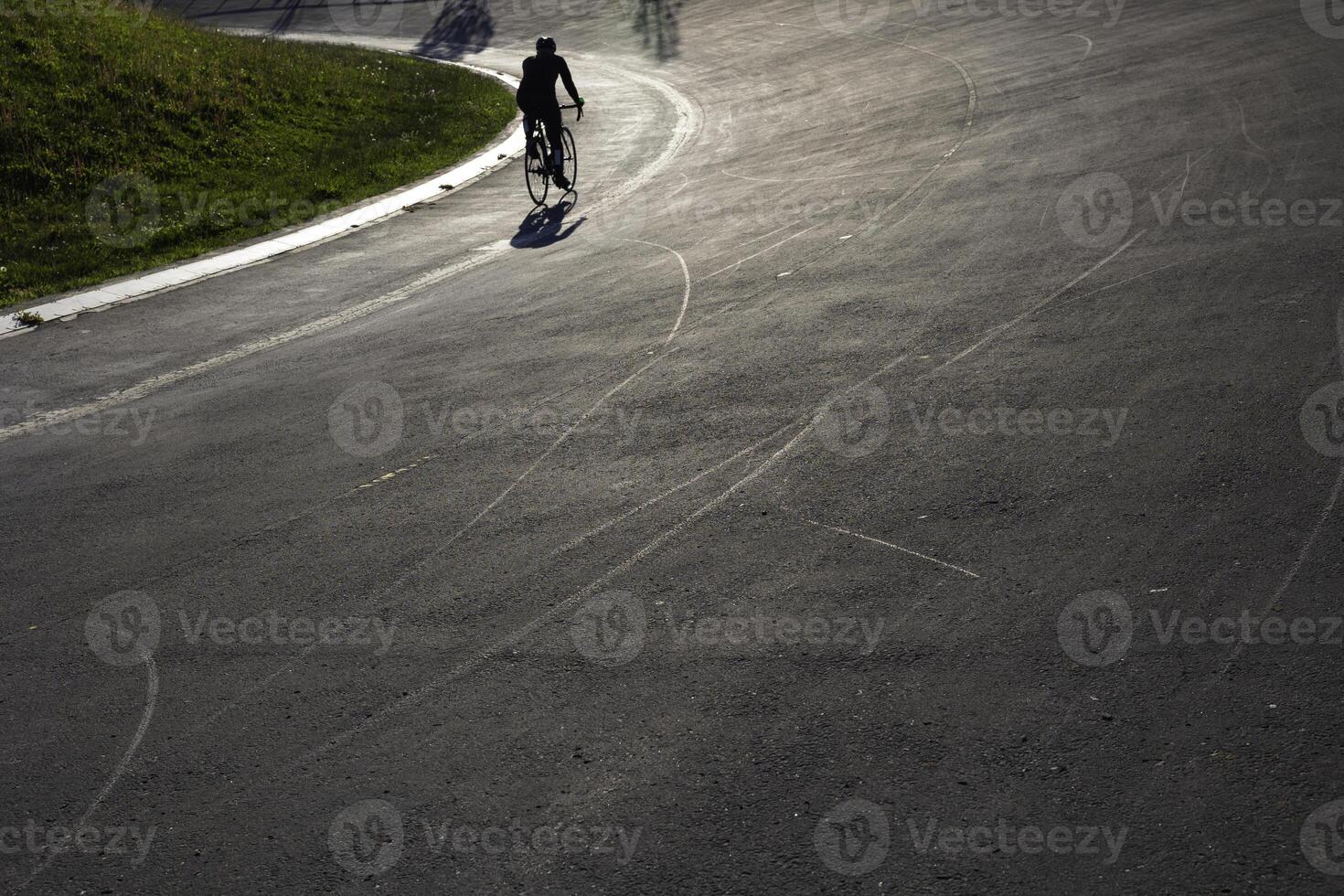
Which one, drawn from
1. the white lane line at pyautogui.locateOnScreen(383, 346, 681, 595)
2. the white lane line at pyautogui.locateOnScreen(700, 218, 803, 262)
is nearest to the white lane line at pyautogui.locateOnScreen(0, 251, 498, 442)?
the white lane line at pyautogui.locateOnScreen(700, 218, 803, 262)

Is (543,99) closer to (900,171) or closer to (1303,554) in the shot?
(900,171)

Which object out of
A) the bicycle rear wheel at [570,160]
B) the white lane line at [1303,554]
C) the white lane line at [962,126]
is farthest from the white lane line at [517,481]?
the bicycle rear wheel at [570,160]

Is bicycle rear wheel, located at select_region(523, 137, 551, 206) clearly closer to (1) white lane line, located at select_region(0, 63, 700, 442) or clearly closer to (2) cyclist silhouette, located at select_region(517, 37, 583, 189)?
(2) cyclist silhouette, located at select_region(517, 37, 583, 189)

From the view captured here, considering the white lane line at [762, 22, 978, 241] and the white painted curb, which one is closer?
the white painted curb

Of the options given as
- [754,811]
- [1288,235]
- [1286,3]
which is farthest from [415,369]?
[1286,3]

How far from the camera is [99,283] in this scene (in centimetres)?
1345

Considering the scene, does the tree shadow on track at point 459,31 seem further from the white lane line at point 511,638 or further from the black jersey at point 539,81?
the white lane line at point 511,638

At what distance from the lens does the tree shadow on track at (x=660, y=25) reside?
28981 millimetres

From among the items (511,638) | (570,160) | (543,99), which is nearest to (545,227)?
(543,99)

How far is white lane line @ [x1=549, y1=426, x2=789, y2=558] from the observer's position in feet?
22.5

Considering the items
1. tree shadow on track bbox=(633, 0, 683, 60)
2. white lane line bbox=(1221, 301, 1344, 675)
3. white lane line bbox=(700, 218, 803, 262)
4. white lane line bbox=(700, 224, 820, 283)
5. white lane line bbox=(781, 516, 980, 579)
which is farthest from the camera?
tree shadow on track bbox=(633, 0, 683, 60)

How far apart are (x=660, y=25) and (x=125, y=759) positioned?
30146 millimetres

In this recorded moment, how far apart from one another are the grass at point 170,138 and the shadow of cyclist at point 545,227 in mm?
3385

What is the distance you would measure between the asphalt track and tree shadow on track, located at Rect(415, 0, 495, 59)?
817 inches
